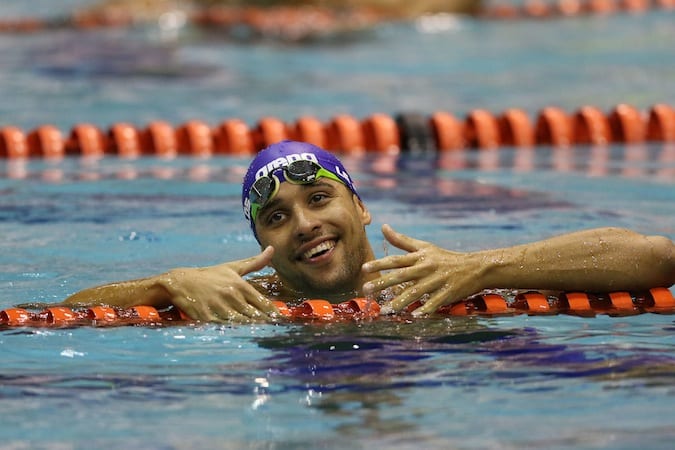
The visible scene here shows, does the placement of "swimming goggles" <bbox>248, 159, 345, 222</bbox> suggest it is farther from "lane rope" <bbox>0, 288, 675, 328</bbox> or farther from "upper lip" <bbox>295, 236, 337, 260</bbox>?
"lane rope" <bbox>0, 288, 675, 328</bbox>

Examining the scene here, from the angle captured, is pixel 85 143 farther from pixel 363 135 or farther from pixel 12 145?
pixel 363 135

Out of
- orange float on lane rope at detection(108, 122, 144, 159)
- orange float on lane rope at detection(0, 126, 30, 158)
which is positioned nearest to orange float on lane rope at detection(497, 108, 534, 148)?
orange float on lane rope at detection(108, 122, 144, 159)

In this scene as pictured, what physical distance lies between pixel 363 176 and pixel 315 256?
167 inches

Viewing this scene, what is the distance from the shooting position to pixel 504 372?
3.58 metres

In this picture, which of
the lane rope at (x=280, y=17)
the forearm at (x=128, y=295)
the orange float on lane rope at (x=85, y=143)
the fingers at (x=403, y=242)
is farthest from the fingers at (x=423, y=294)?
the lane rope at (x=280, y=17)

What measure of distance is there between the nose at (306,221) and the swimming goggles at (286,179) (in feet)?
0.41

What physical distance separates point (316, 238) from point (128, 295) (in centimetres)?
69

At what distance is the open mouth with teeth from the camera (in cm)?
414

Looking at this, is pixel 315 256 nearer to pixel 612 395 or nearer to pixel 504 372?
pixel 504 372

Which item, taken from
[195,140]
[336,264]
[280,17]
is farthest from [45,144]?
[280,17]

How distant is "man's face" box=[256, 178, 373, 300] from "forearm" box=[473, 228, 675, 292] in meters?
0.44

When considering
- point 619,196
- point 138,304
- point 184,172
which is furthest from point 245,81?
point 138,304

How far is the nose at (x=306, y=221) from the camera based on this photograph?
4102 millimetres

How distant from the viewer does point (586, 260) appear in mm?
4281
